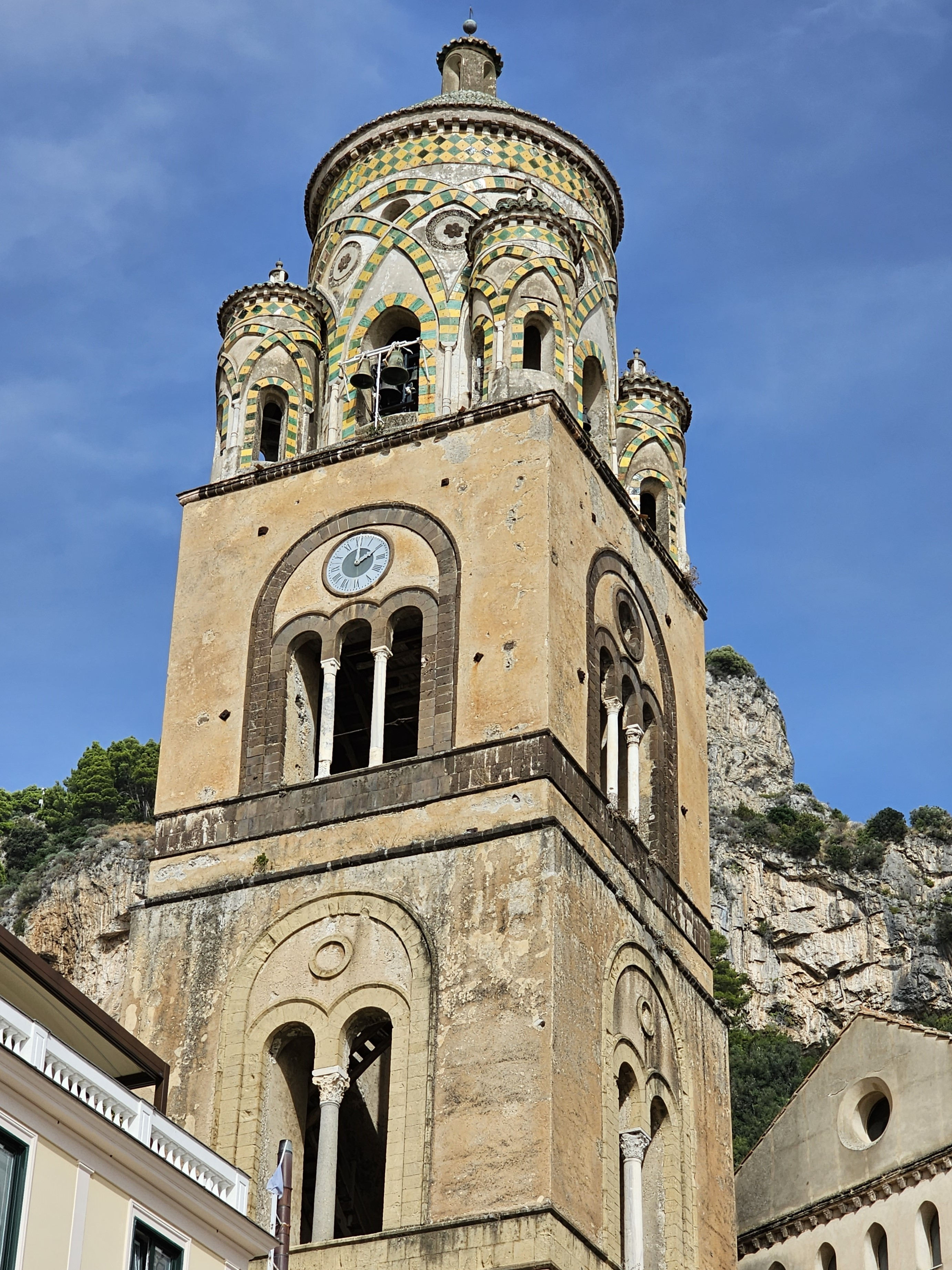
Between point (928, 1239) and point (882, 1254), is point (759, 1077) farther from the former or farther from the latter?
point (928, 1239)

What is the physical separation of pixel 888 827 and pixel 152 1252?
7942 cm

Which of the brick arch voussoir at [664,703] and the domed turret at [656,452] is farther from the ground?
the domed turret at [656,452]

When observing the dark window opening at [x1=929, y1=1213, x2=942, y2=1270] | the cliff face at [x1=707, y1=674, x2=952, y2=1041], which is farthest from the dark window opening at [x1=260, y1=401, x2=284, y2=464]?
the cliff face at [x1=707, y1=674, x2=952, y2=1041]

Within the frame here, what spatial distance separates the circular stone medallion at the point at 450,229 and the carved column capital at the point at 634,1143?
12818mm

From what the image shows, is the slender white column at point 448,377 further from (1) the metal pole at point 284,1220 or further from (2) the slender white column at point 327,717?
(1) the metal pole at point 284,1220

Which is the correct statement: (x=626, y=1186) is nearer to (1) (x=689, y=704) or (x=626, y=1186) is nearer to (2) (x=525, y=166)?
(1) (x=689, y=704)

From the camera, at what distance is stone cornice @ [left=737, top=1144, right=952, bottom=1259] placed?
26.0 meters

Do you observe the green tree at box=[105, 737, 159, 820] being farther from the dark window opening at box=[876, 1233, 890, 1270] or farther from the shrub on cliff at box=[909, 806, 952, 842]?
the dark window opening at box=[876, 1233, 890, 1270]

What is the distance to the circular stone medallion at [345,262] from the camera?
32625 mm

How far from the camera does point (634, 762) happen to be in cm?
2923

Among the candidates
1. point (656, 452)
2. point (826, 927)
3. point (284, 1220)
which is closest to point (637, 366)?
point (656, 452)

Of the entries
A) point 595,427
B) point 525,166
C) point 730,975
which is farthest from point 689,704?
point 730,975

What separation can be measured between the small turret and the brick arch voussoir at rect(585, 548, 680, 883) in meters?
9.23

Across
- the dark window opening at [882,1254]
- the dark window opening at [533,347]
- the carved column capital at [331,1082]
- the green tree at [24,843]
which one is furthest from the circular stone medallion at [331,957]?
the green tree at [24,843]
